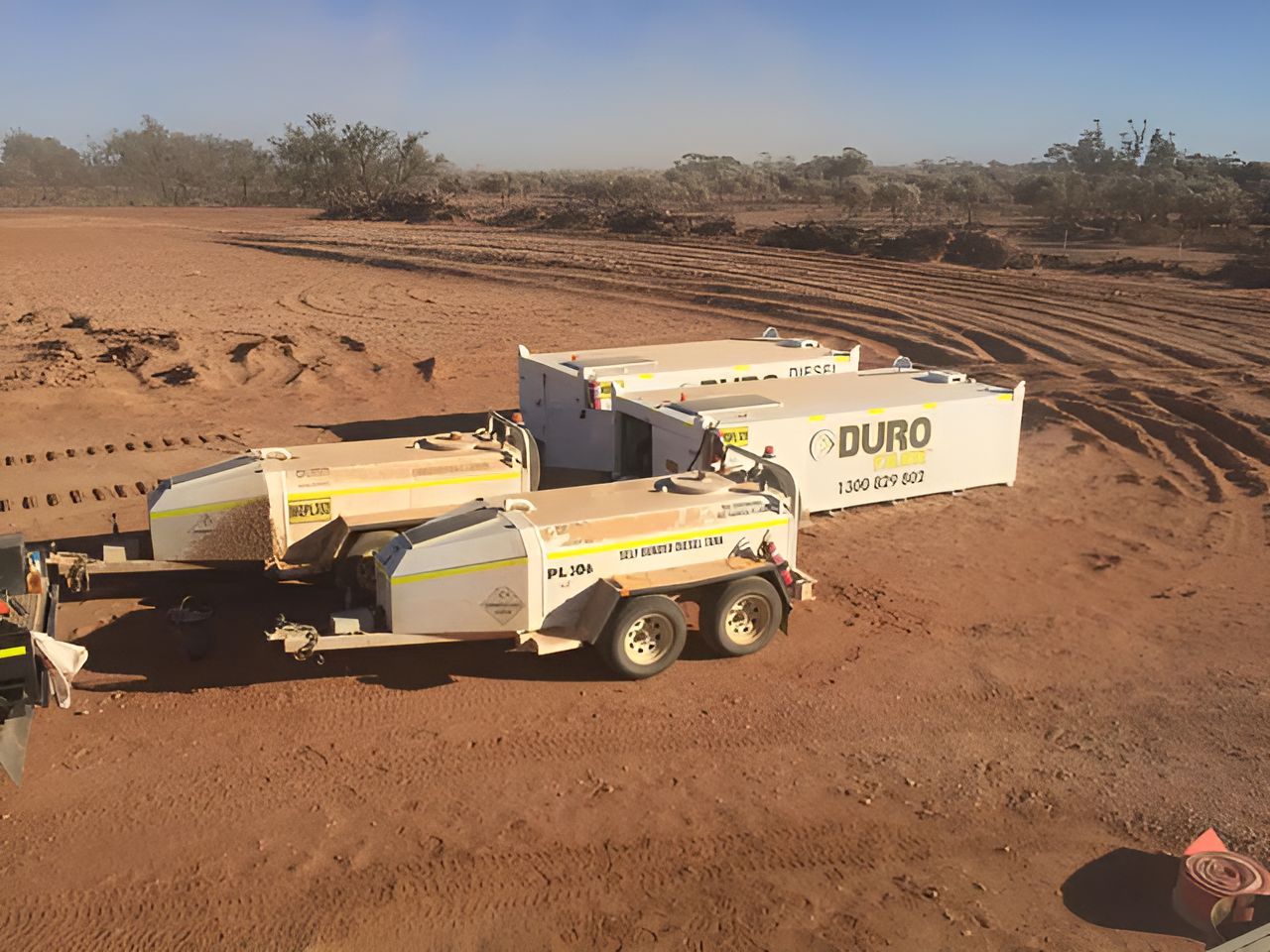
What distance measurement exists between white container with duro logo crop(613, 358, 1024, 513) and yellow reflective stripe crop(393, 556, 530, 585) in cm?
364

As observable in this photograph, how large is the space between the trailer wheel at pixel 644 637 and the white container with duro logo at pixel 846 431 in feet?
9.79

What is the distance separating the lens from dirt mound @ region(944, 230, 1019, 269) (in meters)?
34.0

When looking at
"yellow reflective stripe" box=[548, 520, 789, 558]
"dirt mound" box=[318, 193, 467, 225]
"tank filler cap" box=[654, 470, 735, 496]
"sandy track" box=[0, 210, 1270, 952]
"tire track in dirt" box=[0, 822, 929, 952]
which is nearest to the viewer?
"tire track in dirt" box=[0, 822, 929, 952]

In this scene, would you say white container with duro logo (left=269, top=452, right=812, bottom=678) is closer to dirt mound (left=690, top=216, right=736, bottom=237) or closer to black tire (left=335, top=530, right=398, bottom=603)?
black tire (left=335, top=530, right=398, bottom=603)

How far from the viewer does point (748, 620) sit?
9953 mm

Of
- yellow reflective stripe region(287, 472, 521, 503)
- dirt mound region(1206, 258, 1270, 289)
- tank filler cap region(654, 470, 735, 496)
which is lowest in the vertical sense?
yellow reflective stripe region(287, 472, 521, 503)

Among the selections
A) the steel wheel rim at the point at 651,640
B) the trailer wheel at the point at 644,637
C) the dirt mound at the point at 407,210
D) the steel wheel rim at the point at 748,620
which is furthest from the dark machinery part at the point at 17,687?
the dirt mound at the point at 407,210

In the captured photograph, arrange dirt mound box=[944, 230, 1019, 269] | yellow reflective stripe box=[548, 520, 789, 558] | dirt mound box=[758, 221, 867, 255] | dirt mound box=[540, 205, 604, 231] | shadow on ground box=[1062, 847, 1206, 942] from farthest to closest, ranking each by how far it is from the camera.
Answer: dirt mound box=[540, 205, 604, 231] < dirt mound box=[758, 221, 867, 255] < dirt mound box=[944, 230, 1019, 269] < yellow reflective stripe box=[548, 520, 789, 558] < shadow on ground box=[1062, 847, 1206, 942]

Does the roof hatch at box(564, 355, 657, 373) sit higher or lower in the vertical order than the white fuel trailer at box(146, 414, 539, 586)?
higher

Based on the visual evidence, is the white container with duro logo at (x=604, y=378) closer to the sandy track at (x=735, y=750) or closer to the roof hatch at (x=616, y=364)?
the roof hatch at (x=616, y=364)

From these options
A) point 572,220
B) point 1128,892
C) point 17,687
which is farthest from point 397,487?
point 572,220

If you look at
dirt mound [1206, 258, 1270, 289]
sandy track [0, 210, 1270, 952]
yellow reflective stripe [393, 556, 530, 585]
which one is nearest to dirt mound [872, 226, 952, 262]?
dirt mound [1206, 258, 1270, 289]

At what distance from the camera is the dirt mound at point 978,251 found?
34.0 m

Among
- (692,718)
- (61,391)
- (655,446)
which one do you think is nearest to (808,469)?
(655,446)
